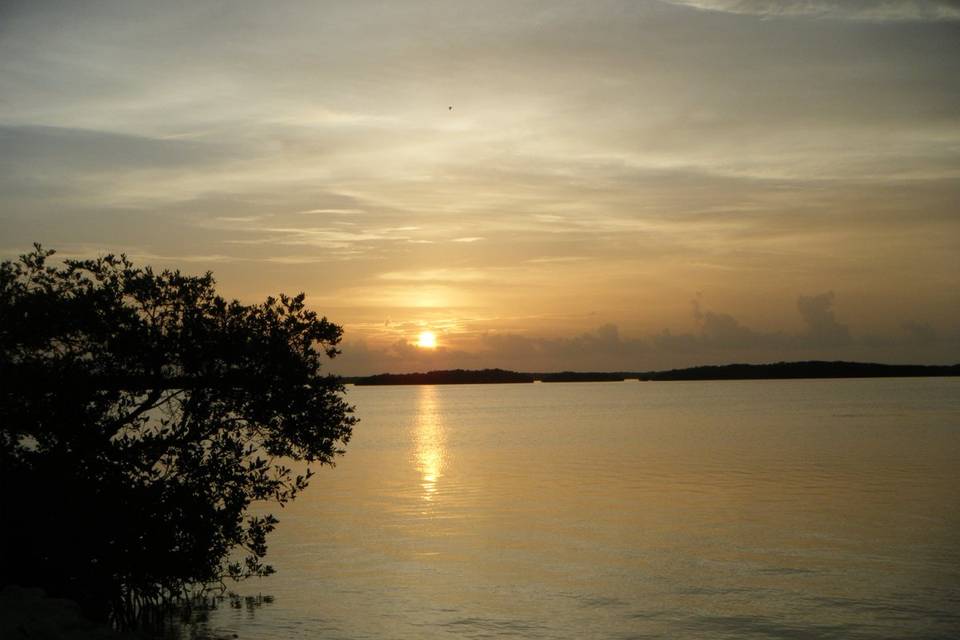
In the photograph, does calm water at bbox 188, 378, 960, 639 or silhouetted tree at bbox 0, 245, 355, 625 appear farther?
calm water at bbox 188, 378, 960, 639

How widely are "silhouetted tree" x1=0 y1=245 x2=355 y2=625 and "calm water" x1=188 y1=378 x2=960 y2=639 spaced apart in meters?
5.92

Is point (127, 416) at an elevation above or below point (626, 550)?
above

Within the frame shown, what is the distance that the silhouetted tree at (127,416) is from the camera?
22375 mm

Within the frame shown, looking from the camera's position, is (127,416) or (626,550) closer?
(127,416)

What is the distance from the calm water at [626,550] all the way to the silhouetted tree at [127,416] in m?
5.92

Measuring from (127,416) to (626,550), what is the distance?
24690 mm

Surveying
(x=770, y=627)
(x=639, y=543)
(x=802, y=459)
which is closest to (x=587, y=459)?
(x=802, y=459)

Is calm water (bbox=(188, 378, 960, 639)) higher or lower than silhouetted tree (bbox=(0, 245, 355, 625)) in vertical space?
lower

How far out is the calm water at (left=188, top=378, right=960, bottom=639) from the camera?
28.8 meters

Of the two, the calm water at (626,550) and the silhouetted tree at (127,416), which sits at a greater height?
the silhouetted tree at (127,416)

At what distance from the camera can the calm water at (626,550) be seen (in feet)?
94.5

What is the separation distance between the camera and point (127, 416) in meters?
23.1

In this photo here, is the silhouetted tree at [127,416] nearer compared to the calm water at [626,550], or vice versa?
the silhouetted tree at [127,416]

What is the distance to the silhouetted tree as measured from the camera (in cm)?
2238
